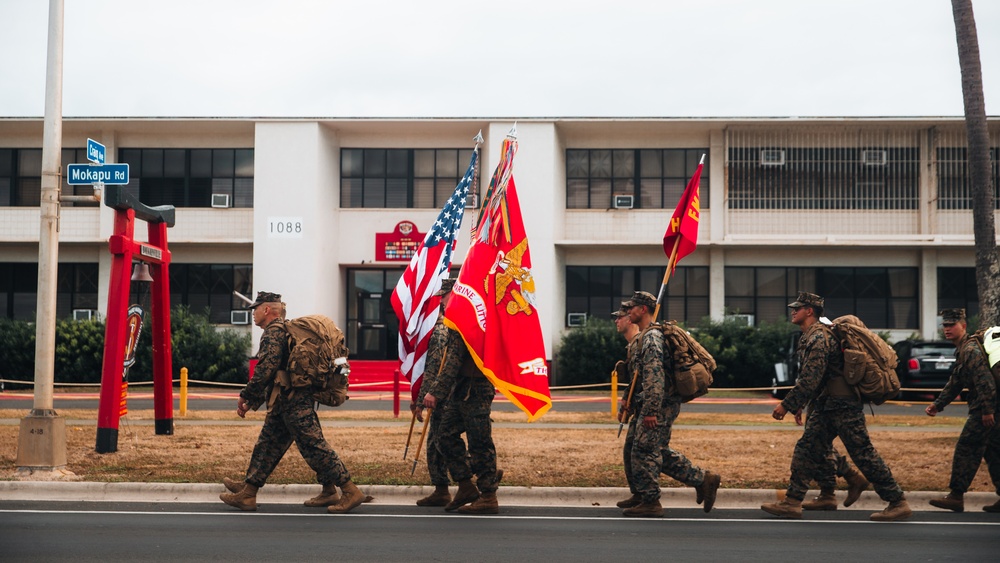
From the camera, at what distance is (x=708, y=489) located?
29.1 ft

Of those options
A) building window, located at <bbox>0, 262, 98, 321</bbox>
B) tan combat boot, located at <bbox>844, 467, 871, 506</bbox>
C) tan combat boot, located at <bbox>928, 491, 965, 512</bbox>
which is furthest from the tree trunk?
building window, located at <bbox>0, 262, 98, 321</bbox>

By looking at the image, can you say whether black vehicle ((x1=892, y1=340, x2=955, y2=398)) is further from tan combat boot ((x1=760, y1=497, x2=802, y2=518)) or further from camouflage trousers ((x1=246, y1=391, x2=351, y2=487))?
camouflage trousers ((x1=246, y1=391, x2=351, y2=487))

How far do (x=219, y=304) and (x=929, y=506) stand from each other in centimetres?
2489

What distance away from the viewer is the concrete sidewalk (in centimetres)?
977

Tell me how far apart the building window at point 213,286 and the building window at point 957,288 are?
2123 cm

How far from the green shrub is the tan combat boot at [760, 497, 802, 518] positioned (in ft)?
63.3

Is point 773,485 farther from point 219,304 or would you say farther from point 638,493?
point 219,304

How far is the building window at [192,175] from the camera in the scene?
101 feet

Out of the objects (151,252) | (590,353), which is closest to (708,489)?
(151,252)

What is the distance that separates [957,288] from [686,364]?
25.1 meters

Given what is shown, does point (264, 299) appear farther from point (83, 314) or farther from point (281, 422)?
point (83, 314)

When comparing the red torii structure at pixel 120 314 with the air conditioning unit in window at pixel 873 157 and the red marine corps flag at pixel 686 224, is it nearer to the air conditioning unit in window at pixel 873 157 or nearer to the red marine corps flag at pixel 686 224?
the red marine corps flag at pixel 686 224

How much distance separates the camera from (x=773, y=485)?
10.2 meters

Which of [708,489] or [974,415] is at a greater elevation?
[974,415]
